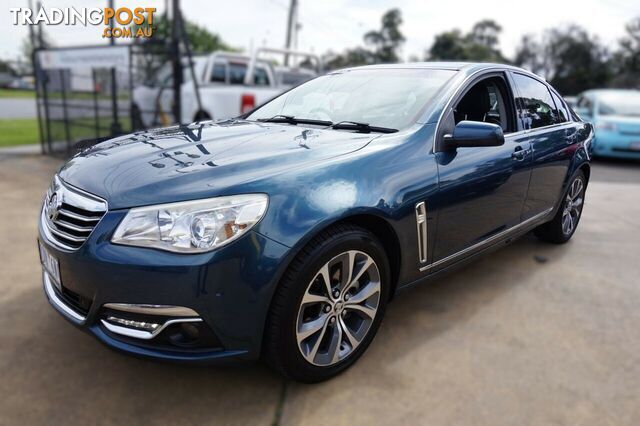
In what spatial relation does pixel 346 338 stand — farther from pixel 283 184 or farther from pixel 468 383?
pixel 283 184

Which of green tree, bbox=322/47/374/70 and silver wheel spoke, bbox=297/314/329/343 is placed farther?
green tree, bbox=322/47/374/70

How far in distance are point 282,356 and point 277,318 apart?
0.66 feet

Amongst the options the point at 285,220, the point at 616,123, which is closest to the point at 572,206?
the point at 285,220

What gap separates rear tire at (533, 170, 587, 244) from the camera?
432 cm

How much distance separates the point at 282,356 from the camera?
6.97 ft

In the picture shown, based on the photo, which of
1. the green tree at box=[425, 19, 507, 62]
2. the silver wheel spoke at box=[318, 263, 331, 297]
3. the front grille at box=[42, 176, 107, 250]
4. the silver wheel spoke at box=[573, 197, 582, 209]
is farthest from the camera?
→ the green tree at box=[425, 19, 507, 62]

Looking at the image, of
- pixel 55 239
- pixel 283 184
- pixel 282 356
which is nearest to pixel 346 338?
pixel 282 356

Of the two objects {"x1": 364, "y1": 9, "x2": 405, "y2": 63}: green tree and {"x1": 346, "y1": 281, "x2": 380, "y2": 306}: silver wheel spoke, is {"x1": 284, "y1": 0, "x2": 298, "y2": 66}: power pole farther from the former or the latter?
{"x1": 364, "y1": 9, "x2": 405, "y2": 63}: green tree

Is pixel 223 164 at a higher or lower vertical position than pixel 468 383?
higher

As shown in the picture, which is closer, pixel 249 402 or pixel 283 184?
pixel 283 184

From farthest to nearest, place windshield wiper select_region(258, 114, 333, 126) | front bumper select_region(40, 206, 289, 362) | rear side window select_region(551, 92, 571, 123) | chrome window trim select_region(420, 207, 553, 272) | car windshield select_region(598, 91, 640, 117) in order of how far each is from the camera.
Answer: car windshield select_region(598, 91, 640, 117), rear side window select_region(551, 92, 571, 123), windshield wiper select_region(258, 114, 333, 126), chrome window trim select_region(420, 207, 553, 272), front bumper select_region(40, 206, 289, 362)

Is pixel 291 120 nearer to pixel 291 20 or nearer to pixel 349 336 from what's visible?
pixel 349 336

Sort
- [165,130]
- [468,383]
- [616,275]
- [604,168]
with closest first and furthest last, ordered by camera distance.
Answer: [468,383]
[165,130]
[616,275]
[604,168]

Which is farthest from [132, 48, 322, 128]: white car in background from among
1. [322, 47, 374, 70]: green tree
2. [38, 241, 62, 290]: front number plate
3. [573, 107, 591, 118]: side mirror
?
[322, 47, 374, 70]: green tree
